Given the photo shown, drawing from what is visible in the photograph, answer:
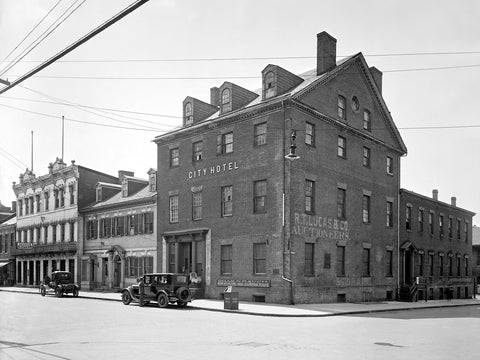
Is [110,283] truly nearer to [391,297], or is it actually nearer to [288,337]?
[391,297]

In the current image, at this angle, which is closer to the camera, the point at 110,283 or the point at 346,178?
the point at 346,178

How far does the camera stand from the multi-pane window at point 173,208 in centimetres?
3712

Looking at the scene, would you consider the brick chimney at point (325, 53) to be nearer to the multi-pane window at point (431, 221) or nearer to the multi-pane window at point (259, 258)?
the multi-pane window at point (259, 258)

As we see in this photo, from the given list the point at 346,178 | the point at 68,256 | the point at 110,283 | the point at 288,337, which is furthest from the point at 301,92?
the point at 68,256

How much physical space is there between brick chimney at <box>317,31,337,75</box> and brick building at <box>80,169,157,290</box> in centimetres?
1569

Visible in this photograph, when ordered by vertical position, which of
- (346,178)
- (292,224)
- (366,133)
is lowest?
(292,224)

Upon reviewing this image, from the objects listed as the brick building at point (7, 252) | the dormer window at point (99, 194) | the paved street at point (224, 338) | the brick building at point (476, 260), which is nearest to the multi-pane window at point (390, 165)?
the paved street at point (224, 338)

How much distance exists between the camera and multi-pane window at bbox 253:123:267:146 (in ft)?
102

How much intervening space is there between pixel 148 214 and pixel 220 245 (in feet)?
30.7

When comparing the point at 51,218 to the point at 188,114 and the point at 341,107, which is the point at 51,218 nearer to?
the point at 188,114

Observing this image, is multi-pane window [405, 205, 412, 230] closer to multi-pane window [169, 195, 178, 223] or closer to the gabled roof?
the gabled roof

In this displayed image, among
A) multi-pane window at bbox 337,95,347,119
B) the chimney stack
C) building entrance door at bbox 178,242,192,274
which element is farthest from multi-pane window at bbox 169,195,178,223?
multi-pane window at bbox 337,95,347,119

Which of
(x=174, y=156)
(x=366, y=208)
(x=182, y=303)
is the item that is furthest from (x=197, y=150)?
(x=182, y=303)

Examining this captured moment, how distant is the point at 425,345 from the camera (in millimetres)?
13484
